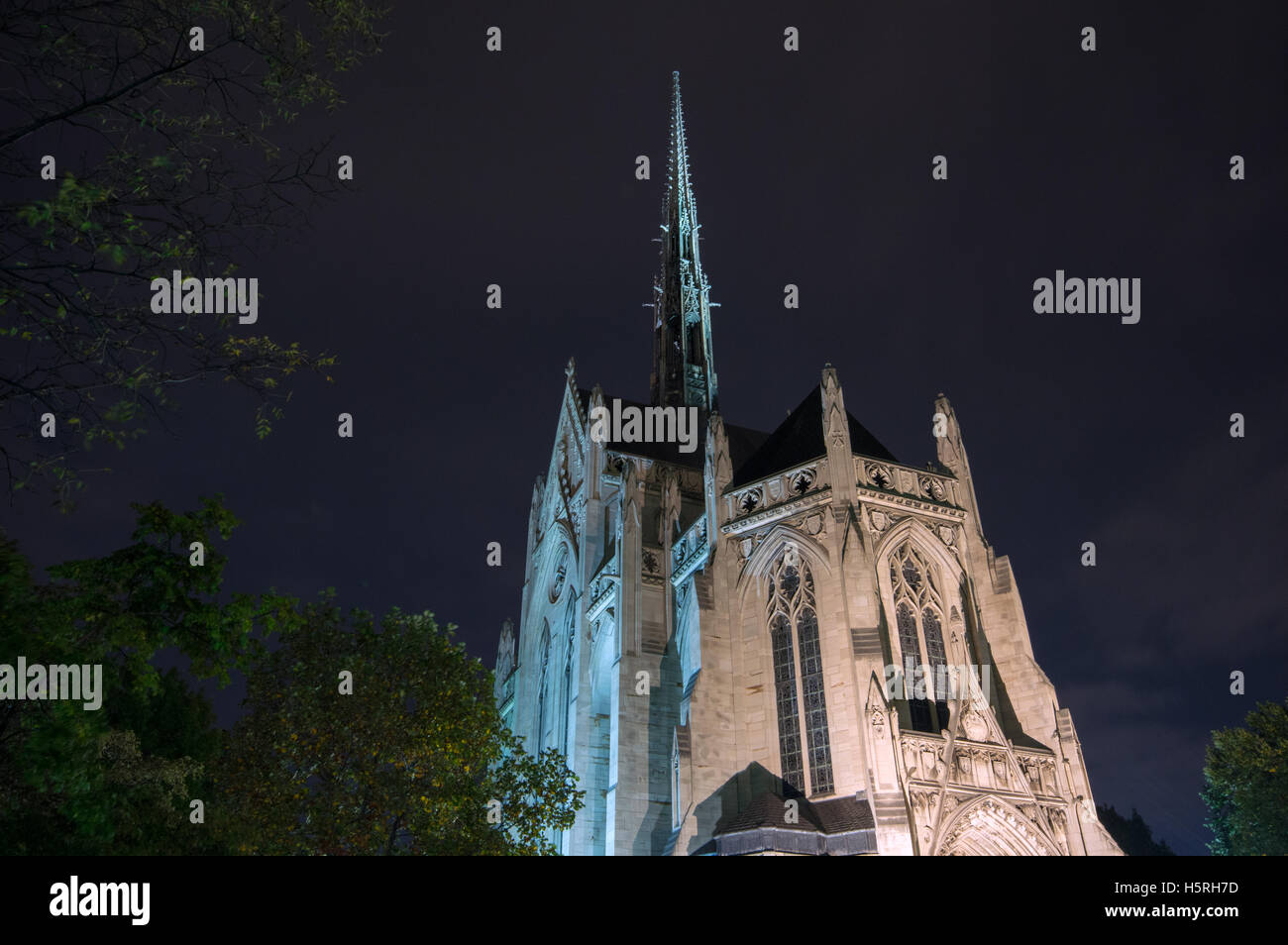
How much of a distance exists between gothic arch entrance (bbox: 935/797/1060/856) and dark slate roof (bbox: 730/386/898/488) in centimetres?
1169

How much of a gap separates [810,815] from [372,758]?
11318 millimetres

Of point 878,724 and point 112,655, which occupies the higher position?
point 112,655

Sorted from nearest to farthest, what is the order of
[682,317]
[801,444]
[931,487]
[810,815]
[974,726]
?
[810,815] < [974,726] < [931,487] < [801,444] < [682,317]

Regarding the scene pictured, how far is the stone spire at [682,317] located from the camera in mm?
55688

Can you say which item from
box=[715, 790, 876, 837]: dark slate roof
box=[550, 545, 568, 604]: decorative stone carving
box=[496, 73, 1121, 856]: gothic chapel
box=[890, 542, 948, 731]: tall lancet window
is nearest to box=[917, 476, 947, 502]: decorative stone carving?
box=[496, 73, 1121, 856]: gothic chapel

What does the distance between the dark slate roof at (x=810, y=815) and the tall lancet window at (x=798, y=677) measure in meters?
0.74

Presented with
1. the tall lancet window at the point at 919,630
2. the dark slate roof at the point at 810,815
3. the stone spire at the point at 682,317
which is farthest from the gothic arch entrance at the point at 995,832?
the stone spire at the point at 682,317

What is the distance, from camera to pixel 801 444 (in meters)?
33.3

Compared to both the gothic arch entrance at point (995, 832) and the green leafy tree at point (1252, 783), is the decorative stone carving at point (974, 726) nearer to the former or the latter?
the gothic arch entrance at point (995, 832)

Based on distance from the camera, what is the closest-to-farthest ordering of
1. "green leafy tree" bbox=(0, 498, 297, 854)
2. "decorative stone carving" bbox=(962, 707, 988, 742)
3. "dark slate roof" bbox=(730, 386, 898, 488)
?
"green leafy tree" bbox=(0, 498, 297, 854), "decorative stone carving" bbox=(962, 707, 988, 742), "dark slate roof" bbox=(730, 386, 898, 488)

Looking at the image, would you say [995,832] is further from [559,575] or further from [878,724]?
[559,575]

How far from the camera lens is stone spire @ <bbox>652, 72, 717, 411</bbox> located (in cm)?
5569

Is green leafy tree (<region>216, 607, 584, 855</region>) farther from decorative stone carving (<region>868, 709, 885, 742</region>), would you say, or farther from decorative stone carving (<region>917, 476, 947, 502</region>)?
decorative stone carving (<region>917, 476, 947, 502</region>)

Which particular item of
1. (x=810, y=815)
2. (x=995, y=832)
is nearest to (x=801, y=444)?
(x=810, y=815)
